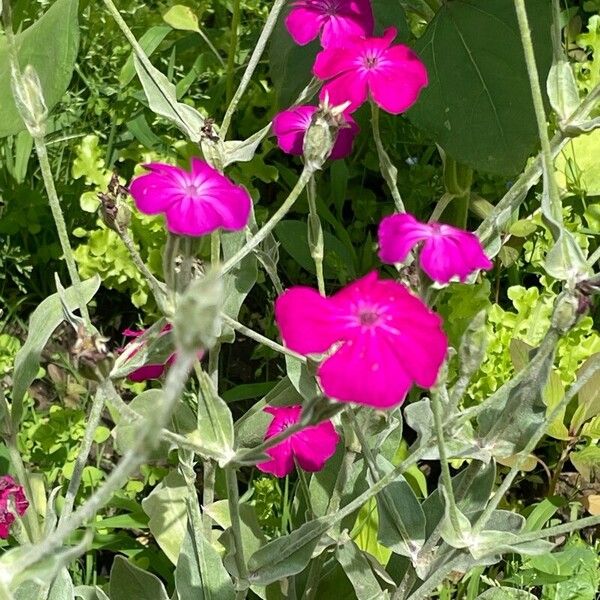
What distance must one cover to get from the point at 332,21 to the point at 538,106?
0.28m

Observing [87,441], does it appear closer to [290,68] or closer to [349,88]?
[349,88]

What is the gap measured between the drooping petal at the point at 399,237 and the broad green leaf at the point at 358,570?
37 cm

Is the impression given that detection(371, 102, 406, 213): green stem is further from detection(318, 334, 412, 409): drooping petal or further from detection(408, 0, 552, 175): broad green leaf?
detection(318, 334, 412, 409): drooping petal

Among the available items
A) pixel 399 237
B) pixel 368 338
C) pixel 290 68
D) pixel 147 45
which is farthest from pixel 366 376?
pixel 147 45

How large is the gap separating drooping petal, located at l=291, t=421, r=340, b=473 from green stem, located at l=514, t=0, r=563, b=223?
29 centimetres

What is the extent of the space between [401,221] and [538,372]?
247 millimetres

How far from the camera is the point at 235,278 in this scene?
0.98 metres

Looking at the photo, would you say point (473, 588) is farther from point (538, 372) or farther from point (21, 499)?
point (21, 499)

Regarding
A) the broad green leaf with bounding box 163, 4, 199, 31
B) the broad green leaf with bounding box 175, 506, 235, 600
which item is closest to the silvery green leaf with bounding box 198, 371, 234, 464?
the broad green leaf with bounding box 175, 506, 235, 600

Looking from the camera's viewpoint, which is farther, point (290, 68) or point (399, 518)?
point (290, 68)

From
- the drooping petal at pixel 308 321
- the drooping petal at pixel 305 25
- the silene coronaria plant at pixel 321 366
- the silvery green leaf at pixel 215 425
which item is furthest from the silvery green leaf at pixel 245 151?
the drooping petal at pixel 308 321

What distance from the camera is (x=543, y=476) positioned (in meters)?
1.32

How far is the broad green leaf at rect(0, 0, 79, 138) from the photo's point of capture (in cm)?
106

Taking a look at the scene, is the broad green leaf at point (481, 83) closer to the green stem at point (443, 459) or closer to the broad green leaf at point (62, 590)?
the green stem at point (443, 459)
